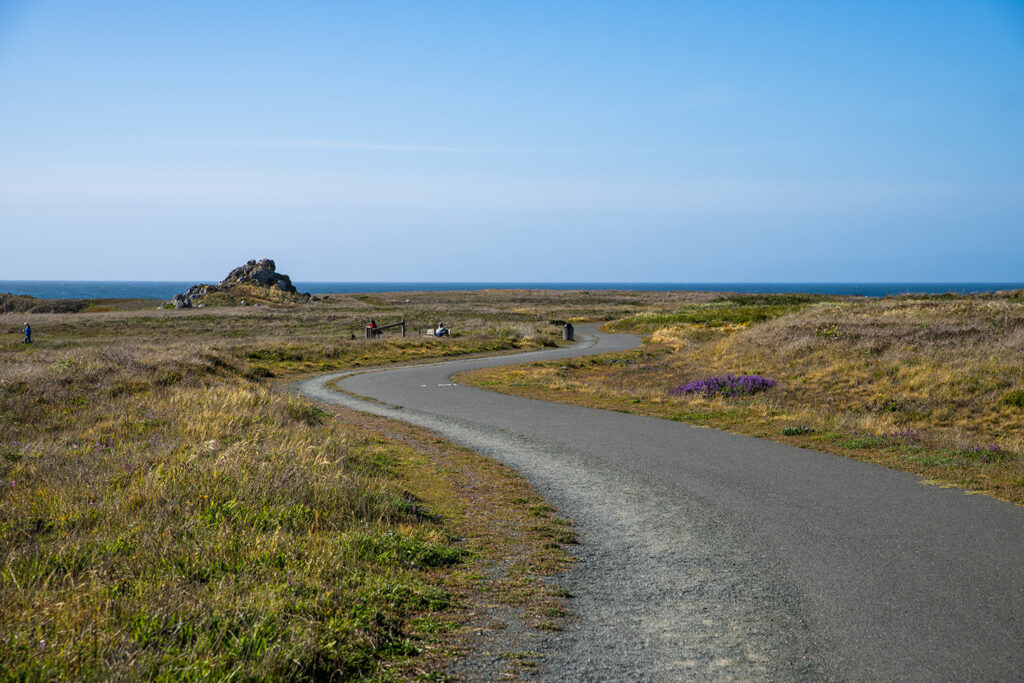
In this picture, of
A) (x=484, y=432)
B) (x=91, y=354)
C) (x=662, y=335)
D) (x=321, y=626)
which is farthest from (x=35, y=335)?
(x=321, y=626)

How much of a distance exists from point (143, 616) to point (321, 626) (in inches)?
48.5

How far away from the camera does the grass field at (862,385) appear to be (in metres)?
13.4

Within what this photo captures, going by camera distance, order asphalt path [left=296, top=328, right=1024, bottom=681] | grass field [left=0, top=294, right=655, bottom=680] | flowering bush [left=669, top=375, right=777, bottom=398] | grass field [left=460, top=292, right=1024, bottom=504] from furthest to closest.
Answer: flowering bush [left=669, top=375, right=777, bottom=398]
grass field [left=460, top=292, right=1024, bottom=504]
asphalt path [left=296, top=328, right=1024, bottom=681]
grass field [left=0, top=294, right=655, bottom=680]

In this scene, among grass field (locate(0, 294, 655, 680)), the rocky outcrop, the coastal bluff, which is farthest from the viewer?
the rocky outcrop

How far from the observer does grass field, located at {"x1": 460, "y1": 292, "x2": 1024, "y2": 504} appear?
13.4 metres

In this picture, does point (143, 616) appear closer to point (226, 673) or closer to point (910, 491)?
point (226, 673)

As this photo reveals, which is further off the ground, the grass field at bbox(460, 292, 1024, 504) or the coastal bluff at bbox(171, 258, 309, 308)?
the coastal bluff at bbox(171, 258, 309, 308)

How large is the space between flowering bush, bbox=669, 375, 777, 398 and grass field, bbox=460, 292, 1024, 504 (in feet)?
0.32

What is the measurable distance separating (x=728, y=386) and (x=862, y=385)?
4.02 m

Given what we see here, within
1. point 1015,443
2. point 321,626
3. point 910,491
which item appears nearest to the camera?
point 321,626

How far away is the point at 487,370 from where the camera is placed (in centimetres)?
3194

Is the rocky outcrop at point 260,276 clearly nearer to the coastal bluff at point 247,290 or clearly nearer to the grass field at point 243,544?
the coastal bluff at point 247,290

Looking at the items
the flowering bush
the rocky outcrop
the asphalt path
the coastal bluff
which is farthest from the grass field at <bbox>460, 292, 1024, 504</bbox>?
the rocky outcrop

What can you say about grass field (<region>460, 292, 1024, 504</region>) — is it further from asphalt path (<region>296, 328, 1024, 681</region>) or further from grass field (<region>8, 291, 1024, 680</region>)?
asphalt path (<region>296, 328, 1024, 681</region>)
